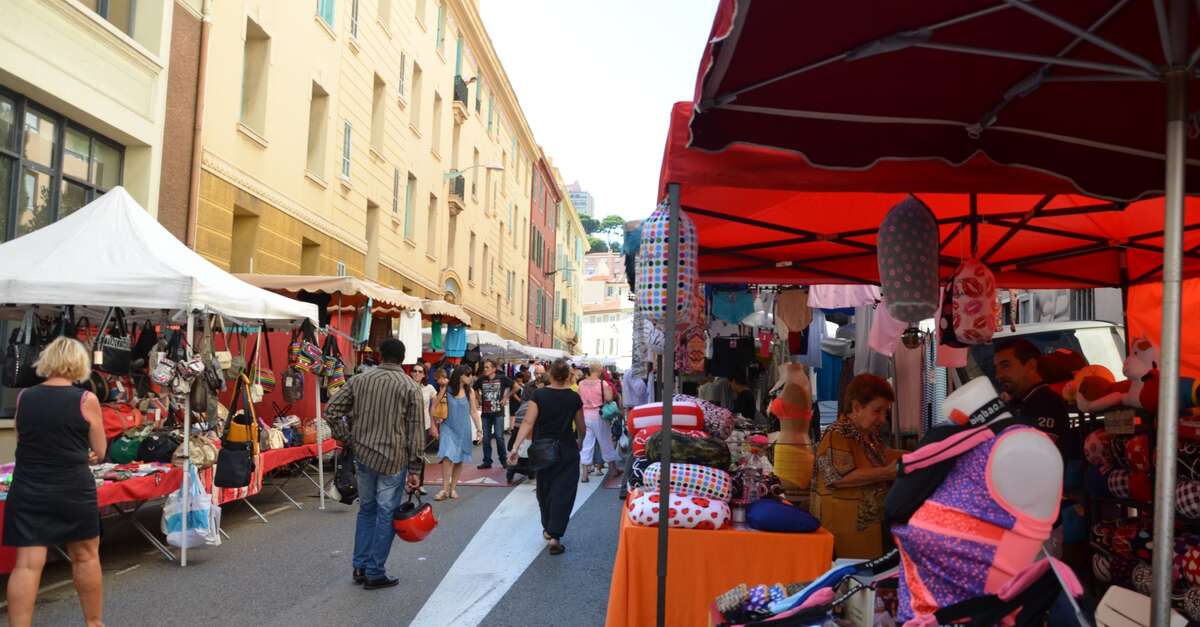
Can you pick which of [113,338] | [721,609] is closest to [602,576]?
[721,609]

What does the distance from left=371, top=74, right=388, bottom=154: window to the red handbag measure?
1431cm

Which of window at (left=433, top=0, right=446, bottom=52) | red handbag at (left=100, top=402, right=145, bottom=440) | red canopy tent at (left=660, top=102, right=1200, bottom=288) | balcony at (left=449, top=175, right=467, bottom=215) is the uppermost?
window at (left=433, top=0, right=446, bottom=52)

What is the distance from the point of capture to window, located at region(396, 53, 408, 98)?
2394cm

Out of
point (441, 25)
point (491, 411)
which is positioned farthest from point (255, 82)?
point (441, 25)

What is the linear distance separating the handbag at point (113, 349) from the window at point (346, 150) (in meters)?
11.7

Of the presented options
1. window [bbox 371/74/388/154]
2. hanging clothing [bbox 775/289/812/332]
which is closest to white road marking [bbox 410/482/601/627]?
hanging clothing [bbox 775/289/812/332]

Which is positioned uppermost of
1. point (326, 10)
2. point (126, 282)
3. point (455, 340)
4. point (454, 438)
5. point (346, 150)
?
point (326, 10)

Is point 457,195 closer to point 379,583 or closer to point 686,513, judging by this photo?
point 379,583

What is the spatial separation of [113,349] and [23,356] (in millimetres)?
754

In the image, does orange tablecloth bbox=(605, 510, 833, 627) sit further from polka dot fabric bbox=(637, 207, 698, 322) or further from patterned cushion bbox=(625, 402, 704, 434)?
polka dot fabric bbox=(637, 207, 698, 322)

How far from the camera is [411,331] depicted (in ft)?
50.1

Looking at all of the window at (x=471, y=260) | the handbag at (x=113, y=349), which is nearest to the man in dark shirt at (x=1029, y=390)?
the handbag at (x=113, y=349)

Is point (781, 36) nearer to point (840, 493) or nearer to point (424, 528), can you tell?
point (840, 493)

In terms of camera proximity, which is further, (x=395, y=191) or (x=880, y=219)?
(x=395, y=191)
